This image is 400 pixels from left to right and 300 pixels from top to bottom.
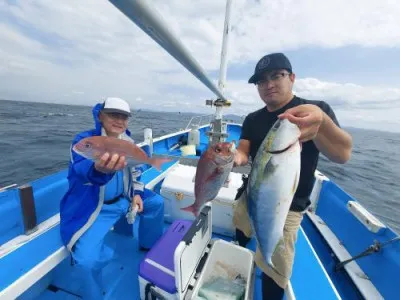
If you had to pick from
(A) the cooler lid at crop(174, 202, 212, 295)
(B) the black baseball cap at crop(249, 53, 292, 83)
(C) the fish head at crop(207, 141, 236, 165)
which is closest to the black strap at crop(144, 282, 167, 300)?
(A) the cooler lid at crop(174, 202, 212, 295)

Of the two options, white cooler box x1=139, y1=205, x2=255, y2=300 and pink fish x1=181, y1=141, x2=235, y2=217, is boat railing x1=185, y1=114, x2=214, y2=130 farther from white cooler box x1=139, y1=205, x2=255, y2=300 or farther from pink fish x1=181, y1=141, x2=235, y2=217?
pink fish x1=181, y1=141, x2=235, y2=217

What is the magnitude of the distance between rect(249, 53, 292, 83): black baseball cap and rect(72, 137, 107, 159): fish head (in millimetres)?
1594

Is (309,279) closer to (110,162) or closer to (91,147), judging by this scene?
(110,162)

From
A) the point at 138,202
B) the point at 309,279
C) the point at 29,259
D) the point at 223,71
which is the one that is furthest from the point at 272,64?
the point at 223,71

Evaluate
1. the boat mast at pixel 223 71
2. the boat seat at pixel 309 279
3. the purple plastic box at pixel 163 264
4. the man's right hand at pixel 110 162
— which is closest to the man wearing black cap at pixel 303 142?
the boat seat at pixel 309 279

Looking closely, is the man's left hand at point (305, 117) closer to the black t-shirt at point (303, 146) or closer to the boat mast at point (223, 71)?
the black t-shirt at point (303, 146)

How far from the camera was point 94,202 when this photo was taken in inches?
97.3

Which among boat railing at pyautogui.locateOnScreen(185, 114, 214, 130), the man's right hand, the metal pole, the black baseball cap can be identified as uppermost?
the metal pole

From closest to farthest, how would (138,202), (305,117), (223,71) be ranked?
(305,117) → (138,202) → (223,71)

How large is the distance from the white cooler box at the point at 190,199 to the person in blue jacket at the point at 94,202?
864 mm

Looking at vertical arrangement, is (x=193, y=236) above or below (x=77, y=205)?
below

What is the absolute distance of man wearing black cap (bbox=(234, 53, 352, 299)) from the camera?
183 centimetres

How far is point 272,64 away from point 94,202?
242 centimetres

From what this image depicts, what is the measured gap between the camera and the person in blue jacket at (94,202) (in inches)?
82.7
